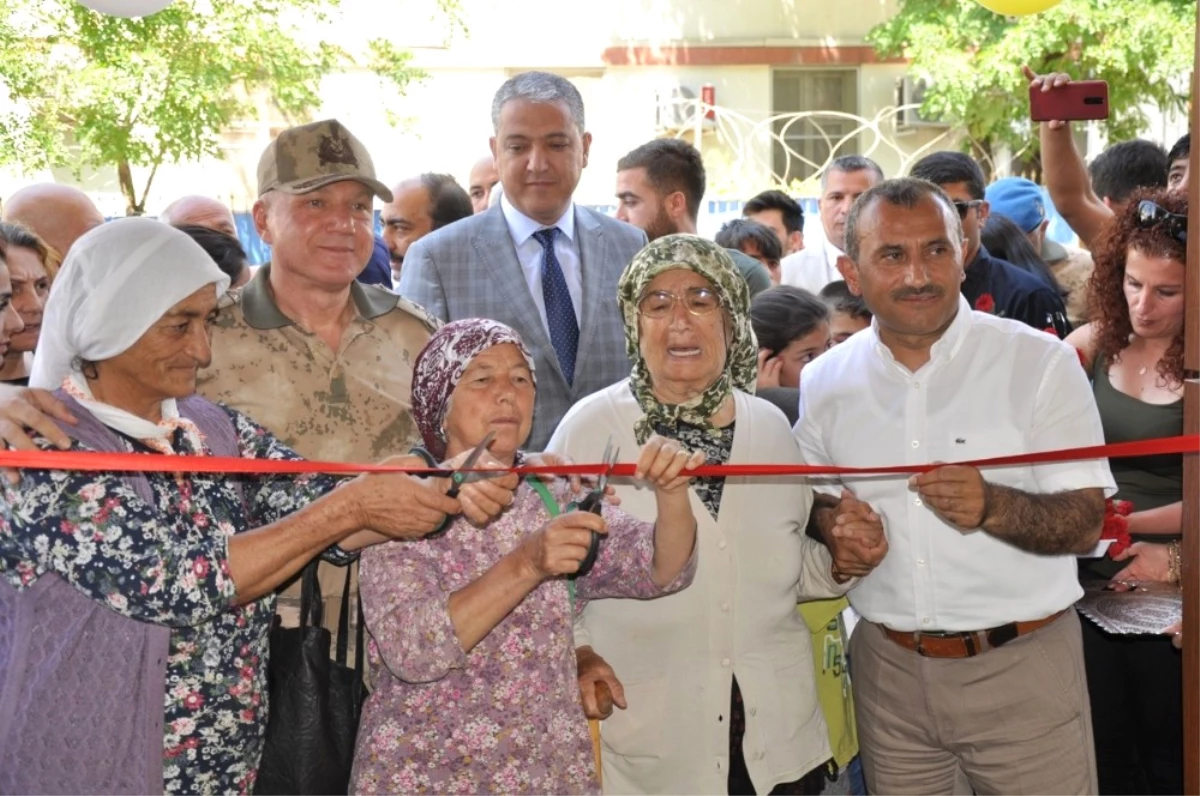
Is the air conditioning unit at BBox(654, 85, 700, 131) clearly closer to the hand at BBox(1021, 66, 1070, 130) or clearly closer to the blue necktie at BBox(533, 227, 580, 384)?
the hand at BBox(1021, 66, 1070, 130)

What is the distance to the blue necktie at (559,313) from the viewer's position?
16.2 ft

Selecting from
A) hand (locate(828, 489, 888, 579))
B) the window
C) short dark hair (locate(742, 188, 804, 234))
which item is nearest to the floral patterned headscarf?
hand (locate(828, 489, 888, 579))

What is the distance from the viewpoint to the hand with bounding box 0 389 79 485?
288cm

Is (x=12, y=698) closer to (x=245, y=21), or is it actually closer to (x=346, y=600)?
(x=346, y=600)

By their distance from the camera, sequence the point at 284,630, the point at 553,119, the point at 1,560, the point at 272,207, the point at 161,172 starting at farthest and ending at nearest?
1. the point at 161,172
2. the point at 553,119
3. the point at 272,207
4. the point at 284,630
5. the point at 1,560

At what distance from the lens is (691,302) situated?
12.0 ft

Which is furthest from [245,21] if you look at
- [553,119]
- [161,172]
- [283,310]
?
[283,310]

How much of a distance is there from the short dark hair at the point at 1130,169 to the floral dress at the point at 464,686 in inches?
178

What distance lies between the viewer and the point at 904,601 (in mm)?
3707

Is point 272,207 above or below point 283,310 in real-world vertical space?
above

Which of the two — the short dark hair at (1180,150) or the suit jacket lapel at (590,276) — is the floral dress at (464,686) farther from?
the short dark hair at (1180,150)

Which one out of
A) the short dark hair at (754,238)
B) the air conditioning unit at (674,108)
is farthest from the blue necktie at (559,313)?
the air conditioning unit at (674,108)

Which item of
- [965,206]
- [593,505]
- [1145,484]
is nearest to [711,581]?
[593,505]

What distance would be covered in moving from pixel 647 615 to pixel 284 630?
96 centimetres
